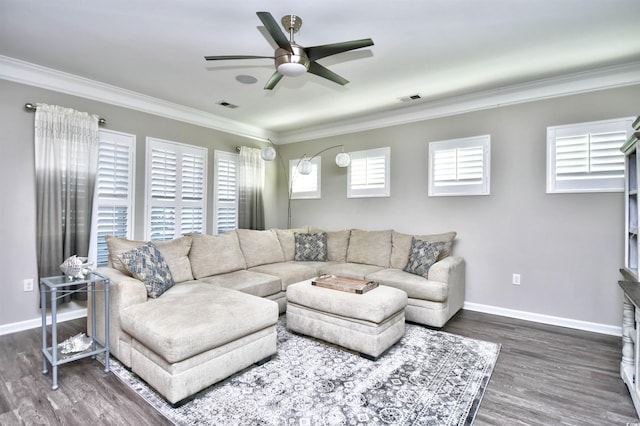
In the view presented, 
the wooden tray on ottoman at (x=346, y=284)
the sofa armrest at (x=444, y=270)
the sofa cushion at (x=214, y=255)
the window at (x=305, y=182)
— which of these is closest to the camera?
the wooden tray on ottoman at (x=346, y=284)

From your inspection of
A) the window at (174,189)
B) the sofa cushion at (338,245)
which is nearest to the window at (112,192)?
the window at (174,189)

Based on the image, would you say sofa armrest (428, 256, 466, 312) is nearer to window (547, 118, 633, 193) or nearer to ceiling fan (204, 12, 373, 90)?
window (547, 118, 633, 193)

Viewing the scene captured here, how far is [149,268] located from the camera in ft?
9.15

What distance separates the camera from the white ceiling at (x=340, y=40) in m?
2.32

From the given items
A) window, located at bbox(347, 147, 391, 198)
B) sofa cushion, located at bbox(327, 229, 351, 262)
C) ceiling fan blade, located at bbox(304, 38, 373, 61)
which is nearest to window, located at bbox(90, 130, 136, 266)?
sofa cushion, located at bbox(327, 229, 351, 262)

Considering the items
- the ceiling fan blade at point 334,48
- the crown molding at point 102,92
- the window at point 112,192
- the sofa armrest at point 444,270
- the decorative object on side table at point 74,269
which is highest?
the crown molding at point 102,92

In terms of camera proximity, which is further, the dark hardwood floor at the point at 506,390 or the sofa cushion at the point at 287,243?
the sofa cushion at the point at 287,243

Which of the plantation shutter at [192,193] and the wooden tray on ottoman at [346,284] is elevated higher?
the plantation shutter at [192,193]

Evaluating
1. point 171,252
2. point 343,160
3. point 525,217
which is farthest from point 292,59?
point 525,217

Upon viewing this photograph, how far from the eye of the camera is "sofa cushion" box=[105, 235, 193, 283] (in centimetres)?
299

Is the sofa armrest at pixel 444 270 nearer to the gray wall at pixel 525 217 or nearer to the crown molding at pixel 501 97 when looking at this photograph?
the gray wall at pixel 525 217

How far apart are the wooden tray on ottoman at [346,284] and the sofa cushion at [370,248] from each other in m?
1.10

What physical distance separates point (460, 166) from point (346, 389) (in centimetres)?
317

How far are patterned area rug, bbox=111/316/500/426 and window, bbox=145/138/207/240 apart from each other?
7.50 ft
